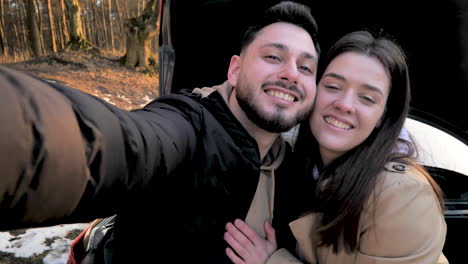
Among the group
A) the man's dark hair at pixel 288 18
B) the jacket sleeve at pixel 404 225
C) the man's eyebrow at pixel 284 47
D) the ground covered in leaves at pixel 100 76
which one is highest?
the man's dark hair at pixel 288 18

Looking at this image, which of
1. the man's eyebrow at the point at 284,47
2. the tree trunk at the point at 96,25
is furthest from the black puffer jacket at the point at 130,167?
the tree trunk at the point at 96,25

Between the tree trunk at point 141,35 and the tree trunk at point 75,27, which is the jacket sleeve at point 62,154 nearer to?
the tree trunk at point 141,35

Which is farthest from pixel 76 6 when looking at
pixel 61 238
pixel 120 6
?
pixel 61 238

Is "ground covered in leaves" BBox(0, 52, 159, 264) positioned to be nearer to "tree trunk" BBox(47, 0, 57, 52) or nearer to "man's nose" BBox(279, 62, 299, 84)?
→ "tree trunk" BBox(47, 0, 57, 52)

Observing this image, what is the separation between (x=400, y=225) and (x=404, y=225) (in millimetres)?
14

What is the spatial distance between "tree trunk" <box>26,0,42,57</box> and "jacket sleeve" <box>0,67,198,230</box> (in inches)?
490

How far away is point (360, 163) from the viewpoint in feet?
4.42

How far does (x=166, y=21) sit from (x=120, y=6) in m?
12.8

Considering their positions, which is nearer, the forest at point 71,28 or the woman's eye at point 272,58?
the woman's eye at point 272,58

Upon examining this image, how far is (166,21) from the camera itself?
2.09 metres

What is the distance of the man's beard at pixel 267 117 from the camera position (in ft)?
4.44

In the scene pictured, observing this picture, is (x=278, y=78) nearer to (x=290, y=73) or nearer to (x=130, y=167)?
(x=290, y=73)

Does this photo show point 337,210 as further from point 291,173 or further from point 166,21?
point 166,21

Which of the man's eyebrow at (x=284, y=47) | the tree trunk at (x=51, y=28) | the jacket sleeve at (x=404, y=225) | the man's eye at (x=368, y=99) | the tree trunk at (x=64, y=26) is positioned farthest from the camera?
the tree trunk at (x=64, y=26)
